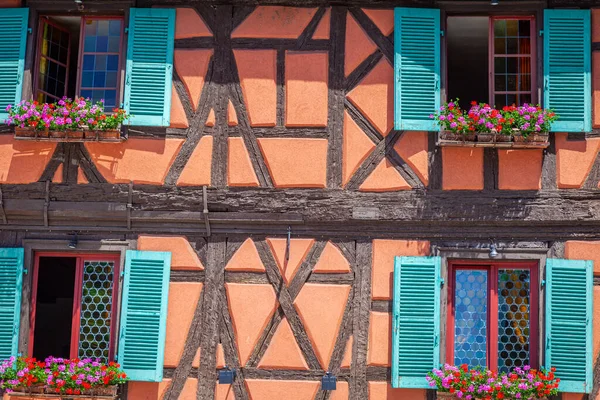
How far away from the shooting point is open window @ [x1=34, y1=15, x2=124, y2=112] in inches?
373

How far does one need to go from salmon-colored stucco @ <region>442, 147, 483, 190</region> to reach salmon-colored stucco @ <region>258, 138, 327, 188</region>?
118cm

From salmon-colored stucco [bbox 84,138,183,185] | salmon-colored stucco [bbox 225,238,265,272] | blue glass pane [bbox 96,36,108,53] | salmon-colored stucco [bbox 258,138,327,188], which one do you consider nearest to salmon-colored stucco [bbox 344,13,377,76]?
salmon-colored stucco [bbox 258,138,327,188]

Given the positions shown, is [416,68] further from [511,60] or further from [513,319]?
[513,319]

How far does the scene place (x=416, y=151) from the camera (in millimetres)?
9016

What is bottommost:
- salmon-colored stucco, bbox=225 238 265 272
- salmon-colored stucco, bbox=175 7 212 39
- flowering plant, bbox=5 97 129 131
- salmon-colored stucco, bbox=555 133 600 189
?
salmon-colored stucco, bbox=225 238 265 272

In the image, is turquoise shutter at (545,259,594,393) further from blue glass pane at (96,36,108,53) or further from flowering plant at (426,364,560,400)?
blue glass pane at (96,36,108,53)

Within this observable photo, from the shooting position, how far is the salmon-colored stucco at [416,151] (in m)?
8.99

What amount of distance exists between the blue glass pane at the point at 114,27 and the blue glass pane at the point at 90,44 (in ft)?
0.61

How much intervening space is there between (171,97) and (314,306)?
2505mm

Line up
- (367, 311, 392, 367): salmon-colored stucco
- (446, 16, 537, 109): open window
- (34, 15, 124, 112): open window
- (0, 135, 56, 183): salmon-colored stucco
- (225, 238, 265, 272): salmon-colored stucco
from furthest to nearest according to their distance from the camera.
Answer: (34, 15, 124, 112): open window → (446, 16, 537, 109): open window → (0, 135, 56, 183): salmon-colored stucco → (225, 238, 265, 272): salmon-colored stucco → (367, 311, 392, 367): salmon-colored stucco

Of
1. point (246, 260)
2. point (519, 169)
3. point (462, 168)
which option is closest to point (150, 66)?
point (246, 260)

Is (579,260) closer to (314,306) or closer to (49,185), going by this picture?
(314,306)

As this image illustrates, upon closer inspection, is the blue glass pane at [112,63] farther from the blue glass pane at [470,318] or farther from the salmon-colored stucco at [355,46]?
the blue glass pane at [470,318]

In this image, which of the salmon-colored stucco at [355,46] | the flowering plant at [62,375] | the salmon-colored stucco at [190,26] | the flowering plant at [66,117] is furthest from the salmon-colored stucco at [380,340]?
the salmon-colored stucco at [190,26]
